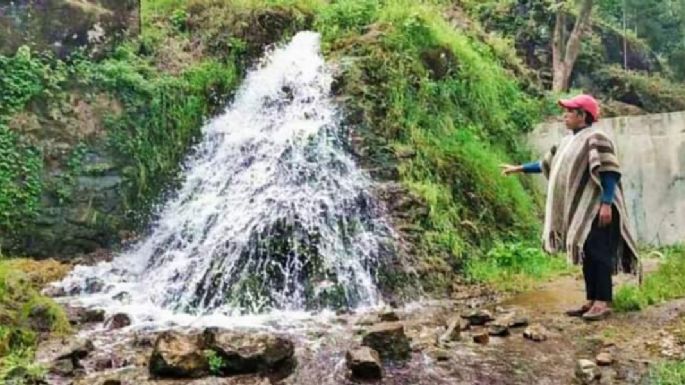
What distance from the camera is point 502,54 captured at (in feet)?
40.1

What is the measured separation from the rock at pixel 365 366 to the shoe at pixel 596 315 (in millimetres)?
1826

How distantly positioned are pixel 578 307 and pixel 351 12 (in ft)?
21.0

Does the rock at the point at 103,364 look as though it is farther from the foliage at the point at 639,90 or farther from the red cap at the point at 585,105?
the foliage at the point at 639,90

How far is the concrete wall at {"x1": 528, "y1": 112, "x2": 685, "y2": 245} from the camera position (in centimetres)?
906

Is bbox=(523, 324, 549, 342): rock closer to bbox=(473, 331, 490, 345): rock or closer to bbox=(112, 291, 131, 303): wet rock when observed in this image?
bbox=(473, 331, 490, 345): rock

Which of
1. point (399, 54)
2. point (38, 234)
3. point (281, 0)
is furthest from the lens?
point (281, 0)

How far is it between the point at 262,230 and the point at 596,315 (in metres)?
3.26

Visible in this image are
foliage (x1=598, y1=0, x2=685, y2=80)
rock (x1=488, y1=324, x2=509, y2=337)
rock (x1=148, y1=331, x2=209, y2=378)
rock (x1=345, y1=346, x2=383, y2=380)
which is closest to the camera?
rock (x1=345, y1=346, x2=383, y2=380)

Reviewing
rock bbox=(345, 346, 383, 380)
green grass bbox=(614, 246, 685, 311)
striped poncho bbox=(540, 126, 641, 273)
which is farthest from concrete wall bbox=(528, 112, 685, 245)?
rock bbox=(345, 346, 383, 380)

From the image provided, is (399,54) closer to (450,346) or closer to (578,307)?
(578,307)

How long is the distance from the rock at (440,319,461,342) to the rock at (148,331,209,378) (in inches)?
61.6

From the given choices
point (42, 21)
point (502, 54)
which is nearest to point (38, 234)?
point (42, 21)

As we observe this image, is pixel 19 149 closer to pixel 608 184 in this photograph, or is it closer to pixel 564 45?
pixel 608 184

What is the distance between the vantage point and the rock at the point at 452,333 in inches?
183
